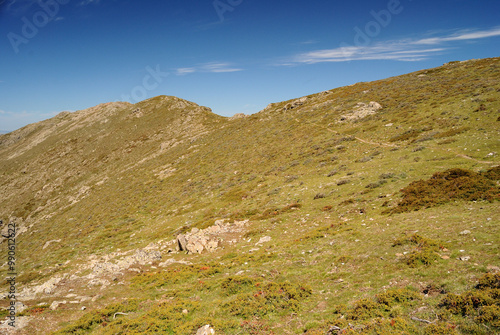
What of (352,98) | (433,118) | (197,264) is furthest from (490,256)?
(352,98)

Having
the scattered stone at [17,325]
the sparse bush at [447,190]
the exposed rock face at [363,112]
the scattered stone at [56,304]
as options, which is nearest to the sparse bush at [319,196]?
the sparse bush at [447,190]

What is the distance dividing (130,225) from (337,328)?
41.5 meters

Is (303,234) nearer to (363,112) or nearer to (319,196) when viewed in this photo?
(319,196)

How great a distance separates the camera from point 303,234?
20688 millimetres

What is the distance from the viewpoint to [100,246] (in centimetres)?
3569

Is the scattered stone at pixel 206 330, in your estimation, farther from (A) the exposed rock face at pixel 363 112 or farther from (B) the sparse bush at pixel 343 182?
(A) the exposed rock face at pixel 363 112

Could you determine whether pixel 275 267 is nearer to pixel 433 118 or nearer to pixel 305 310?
pixel 305 310

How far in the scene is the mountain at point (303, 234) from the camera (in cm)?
1064

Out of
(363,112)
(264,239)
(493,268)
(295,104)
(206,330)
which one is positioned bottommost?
(264,239)

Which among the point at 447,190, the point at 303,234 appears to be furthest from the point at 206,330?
the point at 447,190

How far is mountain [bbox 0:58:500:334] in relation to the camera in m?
10.6

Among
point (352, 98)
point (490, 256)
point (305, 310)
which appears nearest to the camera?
point (490, 256)

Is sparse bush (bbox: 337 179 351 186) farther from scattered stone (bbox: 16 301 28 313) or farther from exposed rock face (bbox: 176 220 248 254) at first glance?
scattered stone (bbox: 16 301 28 313)

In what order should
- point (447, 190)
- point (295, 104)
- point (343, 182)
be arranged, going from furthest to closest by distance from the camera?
point (295, 104), point (343, 182), point (447, 190)
